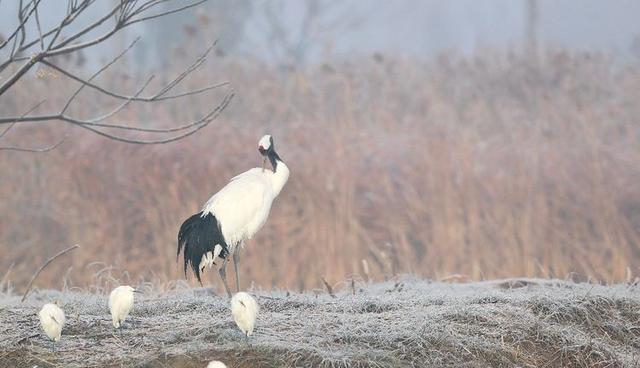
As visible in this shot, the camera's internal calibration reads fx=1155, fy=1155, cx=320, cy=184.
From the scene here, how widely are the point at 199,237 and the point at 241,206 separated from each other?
0.20m

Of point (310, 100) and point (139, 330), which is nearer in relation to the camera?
point (139, 330)

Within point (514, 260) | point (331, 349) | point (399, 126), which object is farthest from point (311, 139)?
point (331, 349)

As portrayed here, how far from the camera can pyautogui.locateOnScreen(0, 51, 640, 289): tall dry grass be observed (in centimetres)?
805

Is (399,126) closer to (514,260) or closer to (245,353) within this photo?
(514,260)

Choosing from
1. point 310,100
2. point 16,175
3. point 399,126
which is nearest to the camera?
point 16,175

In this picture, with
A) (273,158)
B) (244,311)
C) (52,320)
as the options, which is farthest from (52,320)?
(273,158)

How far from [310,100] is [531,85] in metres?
1.94

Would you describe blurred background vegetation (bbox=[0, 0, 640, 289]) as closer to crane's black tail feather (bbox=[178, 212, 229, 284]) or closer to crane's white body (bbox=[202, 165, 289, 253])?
crane's white body (bbox=[202, 165, 289, 253])

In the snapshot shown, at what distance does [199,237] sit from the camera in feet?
14.3

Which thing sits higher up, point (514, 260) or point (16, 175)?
point (16, 175)

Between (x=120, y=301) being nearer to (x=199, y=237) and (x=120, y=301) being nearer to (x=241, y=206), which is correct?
(x=199, y=237)

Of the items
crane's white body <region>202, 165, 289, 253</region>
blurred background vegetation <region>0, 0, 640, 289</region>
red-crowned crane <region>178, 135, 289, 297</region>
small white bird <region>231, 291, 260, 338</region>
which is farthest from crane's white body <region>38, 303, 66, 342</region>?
blurred background vegetation <region>0, 0, 640, 289</region>

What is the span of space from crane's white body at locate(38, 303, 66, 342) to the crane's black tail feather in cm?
82

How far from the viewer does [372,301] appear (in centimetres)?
430
